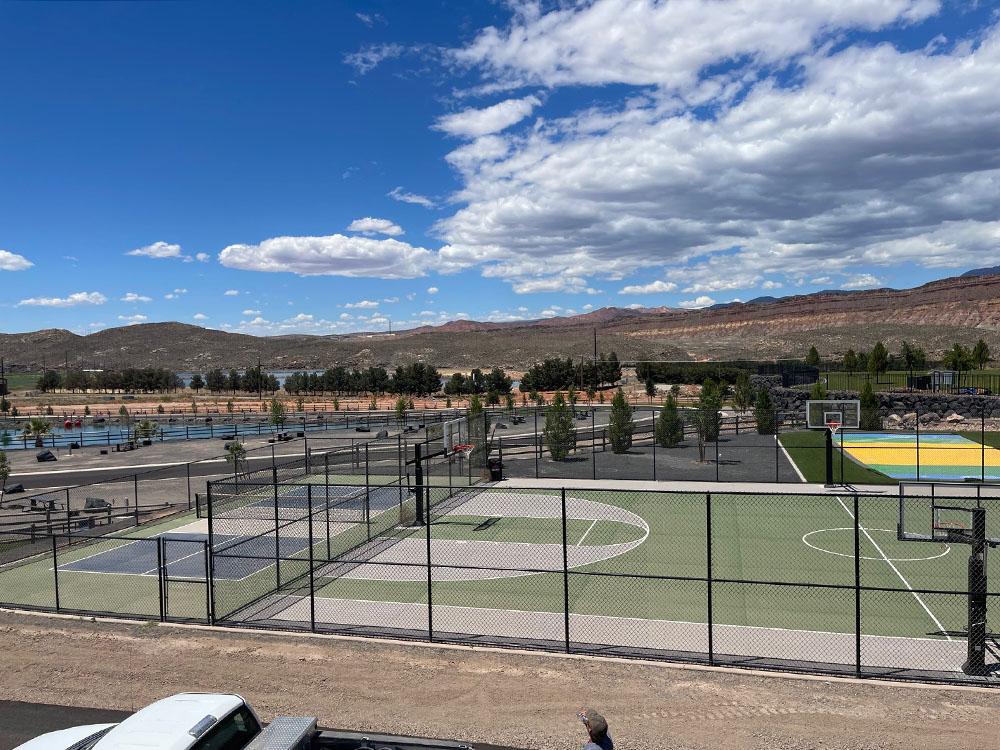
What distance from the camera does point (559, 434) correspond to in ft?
128

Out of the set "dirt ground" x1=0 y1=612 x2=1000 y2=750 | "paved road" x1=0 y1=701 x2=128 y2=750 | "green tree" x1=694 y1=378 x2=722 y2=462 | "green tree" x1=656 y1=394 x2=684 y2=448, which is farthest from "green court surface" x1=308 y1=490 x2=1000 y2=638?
"green tree" x1=656 y1=394 x2=684 y2=448

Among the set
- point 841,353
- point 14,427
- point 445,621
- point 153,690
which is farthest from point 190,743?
point 841,353

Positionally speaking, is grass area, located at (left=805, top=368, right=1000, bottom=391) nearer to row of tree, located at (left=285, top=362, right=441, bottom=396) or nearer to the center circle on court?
the center circle on court

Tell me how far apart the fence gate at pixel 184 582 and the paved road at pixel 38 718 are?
3956 millimetres

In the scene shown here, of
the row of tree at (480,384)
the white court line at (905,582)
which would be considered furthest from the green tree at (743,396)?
the row of tree at (480,384)

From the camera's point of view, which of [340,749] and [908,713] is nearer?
[340,749]

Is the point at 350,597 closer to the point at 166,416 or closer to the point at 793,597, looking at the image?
the point at 793,597

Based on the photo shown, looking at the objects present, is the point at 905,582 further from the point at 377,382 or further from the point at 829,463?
the point at 377,382

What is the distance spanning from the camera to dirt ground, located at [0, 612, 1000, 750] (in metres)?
10.3

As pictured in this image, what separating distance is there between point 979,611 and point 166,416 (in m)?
87.2

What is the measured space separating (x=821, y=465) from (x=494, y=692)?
29.2 metres

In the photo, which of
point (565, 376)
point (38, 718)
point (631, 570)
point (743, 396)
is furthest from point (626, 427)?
point (565, 376)

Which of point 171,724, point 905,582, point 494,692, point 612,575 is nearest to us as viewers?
point 171,724

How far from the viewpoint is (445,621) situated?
51.3ft
